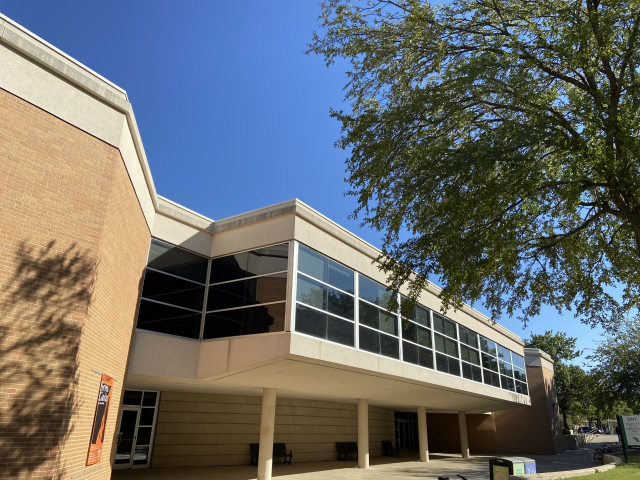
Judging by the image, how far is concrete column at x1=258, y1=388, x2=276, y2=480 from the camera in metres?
13.6

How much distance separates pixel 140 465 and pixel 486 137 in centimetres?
1502

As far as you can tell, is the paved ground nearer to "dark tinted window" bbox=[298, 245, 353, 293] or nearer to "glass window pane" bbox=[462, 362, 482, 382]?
"glass window pane" bbox=[462, 362, 482, 382]

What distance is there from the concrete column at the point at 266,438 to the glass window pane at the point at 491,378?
47.4ft

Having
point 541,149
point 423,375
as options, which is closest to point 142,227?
point 541,149

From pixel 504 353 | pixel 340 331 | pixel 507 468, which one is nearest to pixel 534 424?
pixel 504 353

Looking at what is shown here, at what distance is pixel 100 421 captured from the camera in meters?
9.94

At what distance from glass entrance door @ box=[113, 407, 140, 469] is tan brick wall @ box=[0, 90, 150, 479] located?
5.58 metres

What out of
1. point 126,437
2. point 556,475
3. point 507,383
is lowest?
point 556,475

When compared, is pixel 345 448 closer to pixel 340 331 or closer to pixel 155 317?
pixel 340 331

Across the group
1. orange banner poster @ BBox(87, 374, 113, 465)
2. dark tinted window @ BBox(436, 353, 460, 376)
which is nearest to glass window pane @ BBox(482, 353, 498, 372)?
dark tinted window @ BBox(436, 353, 460, 376)

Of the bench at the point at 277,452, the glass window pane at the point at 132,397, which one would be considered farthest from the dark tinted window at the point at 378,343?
the glass window pane at the point at 132,397

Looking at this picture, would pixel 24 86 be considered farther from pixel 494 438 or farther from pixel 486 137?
pixel 494 438

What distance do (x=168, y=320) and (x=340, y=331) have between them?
16.6 feet

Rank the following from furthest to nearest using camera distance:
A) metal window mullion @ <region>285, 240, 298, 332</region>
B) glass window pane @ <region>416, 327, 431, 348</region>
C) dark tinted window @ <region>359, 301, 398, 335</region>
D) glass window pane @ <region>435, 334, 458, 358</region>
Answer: glass window pane @ <region>435, 334, 458, 358</region>, glass window pane @ <region>416, 327, 431, 348</region>, dark tinted window @ <region>359, 301, 398, 335</region>, metal window mullion @ <region>285, 240, 298, 332</region>
